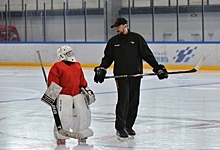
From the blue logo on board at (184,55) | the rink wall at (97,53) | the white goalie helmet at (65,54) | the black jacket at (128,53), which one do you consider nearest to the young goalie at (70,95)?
the white goalie helmet at (65,54)

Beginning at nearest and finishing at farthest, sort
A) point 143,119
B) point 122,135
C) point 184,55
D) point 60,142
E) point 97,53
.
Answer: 1. point 60,142
2. point 122,135
3. point 143,119
4. point 184,55
5. point 97,53

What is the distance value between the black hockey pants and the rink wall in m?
11.1

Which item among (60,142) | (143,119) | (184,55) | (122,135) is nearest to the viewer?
A: (60,142)

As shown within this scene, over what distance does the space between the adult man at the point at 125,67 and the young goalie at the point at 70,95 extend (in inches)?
9.7

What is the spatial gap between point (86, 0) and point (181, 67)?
18.4 feet

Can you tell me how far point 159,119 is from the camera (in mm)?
7492

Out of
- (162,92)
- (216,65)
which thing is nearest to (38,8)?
(216,65)

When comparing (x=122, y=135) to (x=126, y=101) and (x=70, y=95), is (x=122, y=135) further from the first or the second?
(x=70, y=95)

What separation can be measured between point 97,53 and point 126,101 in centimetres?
1339

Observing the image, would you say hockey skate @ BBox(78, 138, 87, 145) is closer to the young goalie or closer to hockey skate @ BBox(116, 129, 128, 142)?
the young goalie

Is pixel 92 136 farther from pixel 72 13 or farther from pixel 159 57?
pixel 72 13

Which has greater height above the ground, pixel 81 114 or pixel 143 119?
pixel 81 114

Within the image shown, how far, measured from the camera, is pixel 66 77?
18.2ft

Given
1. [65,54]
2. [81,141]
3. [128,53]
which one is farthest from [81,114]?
[128,53]
